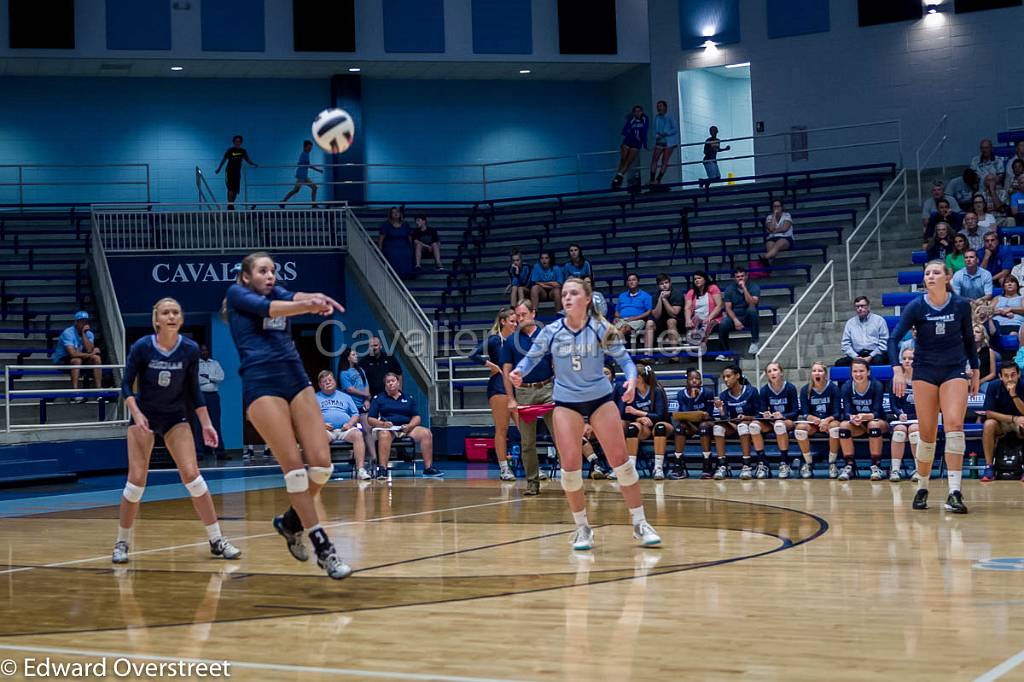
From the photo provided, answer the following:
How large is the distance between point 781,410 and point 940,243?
5288 mm

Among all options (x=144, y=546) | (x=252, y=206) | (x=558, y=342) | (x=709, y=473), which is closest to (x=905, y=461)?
(x=709, y=473)

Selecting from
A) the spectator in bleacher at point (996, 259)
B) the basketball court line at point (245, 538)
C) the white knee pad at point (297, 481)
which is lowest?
the basketball court line at point (245, 538)

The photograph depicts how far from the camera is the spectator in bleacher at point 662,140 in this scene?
86.9 ft

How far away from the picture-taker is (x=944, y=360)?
10.5 m

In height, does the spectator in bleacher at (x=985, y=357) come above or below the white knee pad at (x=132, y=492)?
above

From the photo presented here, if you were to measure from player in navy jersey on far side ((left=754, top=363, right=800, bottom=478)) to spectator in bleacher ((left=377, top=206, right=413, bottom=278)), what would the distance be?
1033cm

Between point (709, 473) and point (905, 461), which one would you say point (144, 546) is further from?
point (905, 461)

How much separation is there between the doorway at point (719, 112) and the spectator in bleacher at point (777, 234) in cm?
593

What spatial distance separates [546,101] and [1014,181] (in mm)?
13147

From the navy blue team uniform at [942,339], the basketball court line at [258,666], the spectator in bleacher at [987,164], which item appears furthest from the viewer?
the spectator in bleacher at [987,164]

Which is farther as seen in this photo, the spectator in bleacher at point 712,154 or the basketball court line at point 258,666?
the spectator in bleacher at point 712,154

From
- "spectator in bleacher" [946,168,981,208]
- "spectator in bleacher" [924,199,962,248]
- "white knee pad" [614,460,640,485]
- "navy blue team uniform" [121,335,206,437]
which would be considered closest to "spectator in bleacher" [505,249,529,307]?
"spectator in bleacher" [924,199,962,248]

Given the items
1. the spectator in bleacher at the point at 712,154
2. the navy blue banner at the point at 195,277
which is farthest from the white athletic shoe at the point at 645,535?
the spectator in bleacher at the point at 712,154

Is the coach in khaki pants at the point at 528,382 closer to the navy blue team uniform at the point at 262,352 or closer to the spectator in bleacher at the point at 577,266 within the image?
the navy blue team uniform at the point at 262,352
